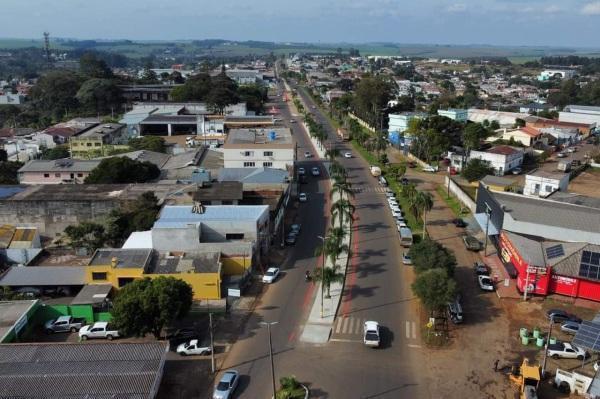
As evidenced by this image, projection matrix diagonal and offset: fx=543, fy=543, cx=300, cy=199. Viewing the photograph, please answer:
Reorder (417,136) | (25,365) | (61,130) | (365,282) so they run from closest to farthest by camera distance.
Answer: (25,365), (365,282), (417,136), (61,130)

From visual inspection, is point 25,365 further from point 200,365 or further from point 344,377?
point 344,377

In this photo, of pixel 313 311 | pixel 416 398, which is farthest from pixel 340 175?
pixel 416 398

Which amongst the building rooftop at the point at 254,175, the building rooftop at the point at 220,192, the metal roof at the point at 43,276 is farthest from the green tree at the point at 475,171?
the metal roof at the point at 43,276

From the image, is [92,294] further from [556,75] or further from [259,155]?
[556,75]

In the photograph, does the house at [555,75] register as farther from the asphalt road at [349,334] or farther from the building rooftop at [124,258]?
the building rooftop at [124,258]

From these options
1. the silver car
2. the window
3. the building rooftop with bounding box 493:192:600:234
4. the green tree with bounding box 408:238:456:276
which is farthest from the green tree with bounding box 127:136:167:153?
the silver car

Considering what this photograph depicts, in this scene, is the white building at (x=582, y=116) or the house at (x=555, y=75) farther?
the house at (x=555, y=75)
